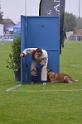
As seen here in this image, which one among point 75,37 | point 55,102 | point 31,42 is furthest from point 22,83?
point 75,37

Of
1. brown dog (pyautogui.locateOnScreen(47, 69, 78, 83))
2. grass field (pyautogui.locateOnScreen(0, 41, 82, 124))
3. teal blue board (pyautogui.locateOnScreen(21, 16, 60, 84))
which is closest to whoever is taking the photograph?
grass field (pyautogui.locateOnScreen(0, 41, 82, 124))

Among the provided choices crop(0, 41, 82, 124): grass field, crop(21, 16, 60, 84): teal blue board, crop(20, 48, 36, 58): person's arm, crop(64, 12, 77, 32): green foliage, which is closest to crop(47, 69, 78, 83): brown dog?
crop(0, 41, 82, 124): grass field

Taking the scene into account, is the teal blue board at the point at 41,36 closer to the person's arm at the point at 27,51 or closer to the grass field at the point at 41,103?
the person's arm at the point at 27,51

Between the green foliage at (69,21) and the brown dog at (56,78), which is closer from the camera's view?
the brown dog at (56,78)

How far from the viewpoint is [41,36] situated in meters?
14.8

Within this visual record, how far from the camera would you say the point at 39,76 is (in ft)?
47.7

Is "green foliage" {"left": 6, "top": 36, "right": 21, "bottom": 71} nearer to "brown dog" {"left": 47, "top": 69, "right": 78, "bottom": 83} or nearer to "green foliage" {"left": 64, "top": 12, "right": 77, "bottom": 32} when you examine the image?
"brown dog" {"left": 47, "top": 69, "right": 78, "bottom": 83}

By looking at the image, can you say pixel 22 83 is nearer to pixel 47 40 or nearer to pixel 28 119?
pixel 47 40

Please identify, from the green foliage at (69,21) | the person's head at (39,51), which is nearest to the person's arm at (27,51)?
the person's head at (39,51)

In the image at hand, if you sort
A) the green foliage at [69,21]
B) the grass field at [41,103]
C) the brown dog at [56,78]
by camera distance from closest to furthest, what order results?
1. the grass field at [41,103]
2. the brown dog at [56,78]
3. the green foliage at [69,21]

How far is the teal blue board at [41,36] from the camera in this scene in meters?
14.7

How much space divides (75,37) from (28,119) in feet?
297

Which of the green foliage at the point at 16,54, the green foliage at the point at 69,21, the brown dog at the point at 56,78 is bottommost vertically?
the green foliage at the point at 69,21

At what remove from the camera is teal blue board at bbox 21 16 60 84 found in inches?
579
